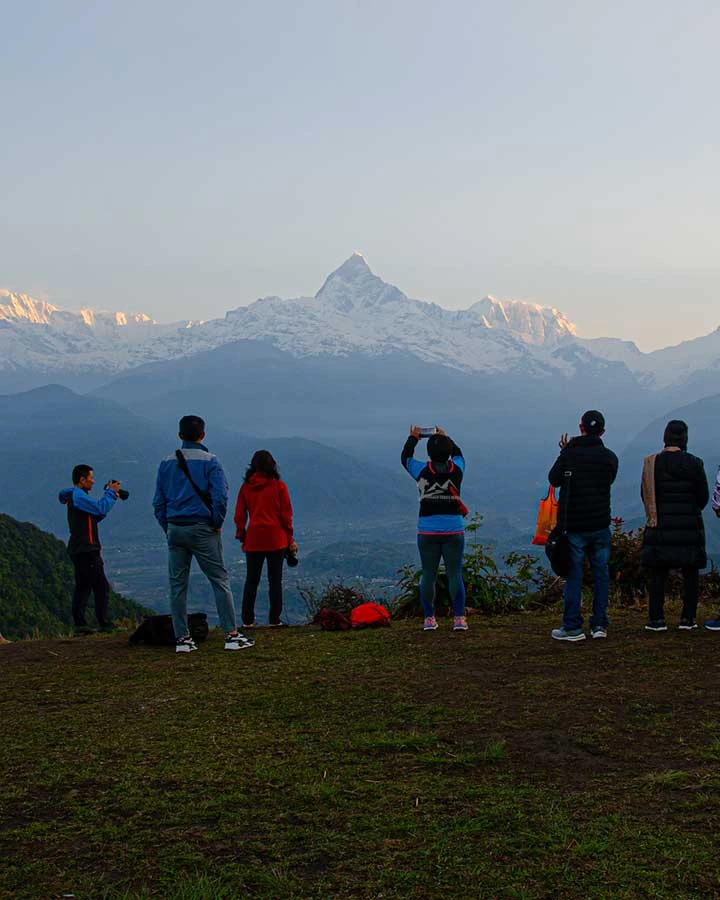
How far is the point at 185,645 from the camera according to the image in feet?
31.3

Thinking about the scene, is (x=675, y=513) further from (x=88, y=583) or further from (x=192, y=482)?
(x=88, y=583)

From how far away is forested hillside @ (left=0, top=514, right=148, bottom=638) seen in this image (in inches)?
810

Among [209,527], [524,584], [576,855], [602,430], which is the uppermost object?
[602,430]

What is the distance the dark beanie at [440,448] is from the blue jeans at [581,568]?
1.47 meters

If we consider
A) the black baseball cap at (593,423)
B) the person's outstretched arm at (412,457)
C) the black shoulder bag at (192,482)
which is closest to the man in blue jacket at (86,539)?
the black shoulder bag at (192,482)

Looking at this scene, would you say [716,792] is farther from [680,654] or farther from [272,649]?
[272,649]

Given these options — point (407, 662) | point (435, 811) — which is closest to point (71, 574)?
point (407, 662)

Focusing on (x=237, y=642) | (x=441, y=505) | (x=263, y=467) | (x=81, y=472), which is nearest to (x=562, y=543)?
(x=441, y=505)

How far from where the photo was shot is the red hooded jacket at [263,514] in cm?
1096

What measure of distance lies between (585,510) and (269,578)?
13.7 ft

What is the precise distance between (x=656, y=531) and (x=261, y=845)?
5981 millimetres

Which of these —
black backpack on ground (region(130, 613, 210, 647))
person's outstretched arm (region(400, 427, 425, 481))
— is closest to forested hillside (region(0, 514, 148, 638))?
black backpack on ground (region(130, 613, 210, 647))

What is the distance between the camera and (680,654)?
26.9 feet

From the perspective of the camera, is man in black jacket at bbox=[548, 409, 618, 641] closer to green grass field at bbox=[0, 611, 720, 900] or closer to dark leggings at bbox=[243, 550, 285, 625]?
green grass field at bbox=[0, 611, 720, 900]
